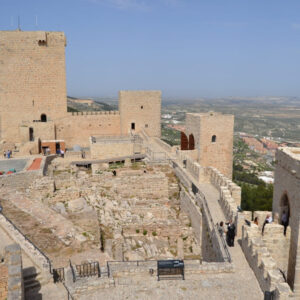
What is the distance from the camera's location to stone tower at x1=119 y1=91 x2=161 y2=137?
23.4 metres

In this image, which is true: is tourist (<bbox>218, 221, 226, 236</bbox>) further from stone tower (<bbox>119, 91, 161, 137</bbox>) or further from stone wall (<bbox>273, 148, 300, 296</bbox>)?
stone tower (<bbox>119, 91, 161, 137</bbox>)

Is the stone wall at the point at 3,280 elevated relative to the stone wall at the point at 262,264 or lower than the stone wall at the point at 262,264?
lower

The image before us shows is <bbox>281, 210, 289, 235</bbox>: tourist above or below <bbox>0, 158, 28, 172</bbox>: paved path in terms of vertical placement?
above

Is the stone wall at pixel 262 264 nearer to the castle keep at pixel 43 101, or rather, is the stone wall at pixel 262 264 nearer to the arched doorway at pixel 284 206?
the arched doorway at pixel 284 206

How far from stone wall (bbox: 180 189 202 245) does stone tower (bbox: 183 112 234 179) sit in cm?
367

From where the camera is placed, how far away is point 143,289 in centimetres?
691

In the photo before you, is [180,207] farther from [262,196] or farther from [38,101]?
[38,101]

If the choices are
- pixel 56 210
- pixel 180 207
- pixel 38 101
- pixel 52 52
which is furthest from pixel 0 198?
pixel 52 52

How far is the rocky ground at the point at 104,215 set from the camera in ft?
32.3

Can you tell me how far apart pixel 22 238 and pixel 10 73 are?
15.7m

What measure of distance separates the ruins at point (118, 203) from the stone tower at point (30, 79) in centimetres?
6

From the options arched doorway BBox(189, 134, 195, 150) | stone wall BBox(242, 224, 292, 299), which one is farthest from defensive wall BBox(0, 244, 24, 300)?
arched doorway BBox(189, 134, 195, 150)

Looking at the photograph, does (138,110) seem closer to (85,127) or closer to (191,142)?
(85,127)

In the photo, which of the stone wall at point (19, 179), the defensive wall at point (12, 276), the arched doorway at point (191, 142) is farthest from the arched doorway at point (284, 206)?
the stone wall at point (19, 179)
